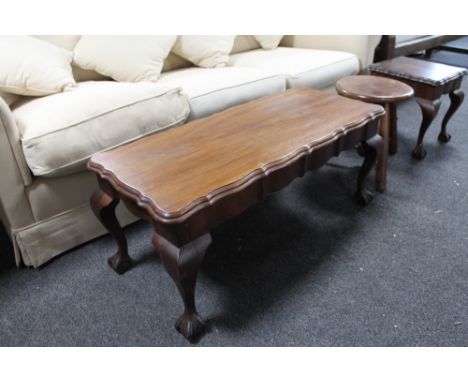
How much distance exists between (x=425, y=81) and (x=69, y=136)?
164 cm

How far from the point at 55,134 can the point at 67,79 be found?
1.35 ft

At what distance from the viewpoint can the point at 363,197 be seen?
1571 millimetres

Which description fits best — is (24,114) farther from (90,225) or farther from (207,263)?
(207,263)

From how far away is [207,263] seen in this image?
1.30m

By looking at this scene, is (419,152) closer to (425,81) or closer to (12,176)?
(425,81)

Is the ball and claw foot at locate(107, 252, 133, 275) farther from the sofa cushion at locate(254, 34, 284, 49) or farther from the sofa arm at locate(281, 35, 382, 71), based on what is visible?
the sofa arm at locate(281, 35, 382, 71)

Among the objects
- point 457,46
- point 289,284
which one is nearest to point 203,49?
point 289,284

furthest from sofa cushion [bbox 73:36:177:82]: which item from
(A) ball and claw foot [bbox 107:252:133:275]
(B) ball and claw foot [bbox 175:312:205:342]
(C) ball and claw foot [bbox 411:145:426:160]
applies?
(C) ball and claw foot [bbox 411:145:426:160]

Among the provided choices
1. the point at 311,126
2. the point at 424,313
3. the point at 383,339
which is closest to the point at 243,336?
the point at 383,339

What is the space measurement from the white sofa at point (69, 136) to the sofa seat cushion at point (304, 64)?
1.04 feet

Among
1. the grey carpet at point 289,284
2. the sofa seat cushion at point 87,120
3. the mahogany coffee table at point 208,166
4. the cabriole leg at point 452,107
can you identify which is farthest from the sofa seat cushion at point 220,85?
the cabriole leg at point 452,107

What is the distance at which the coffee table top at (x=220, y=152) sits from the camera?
35.3 inches

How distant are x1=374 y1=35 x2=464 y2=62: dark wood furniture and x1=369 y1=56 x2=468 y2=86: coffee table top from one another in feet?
1.19

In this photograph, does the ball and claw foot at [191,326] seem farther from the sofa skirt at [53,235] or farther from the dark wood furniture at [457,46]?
the dark wood furniture at [457,46]
